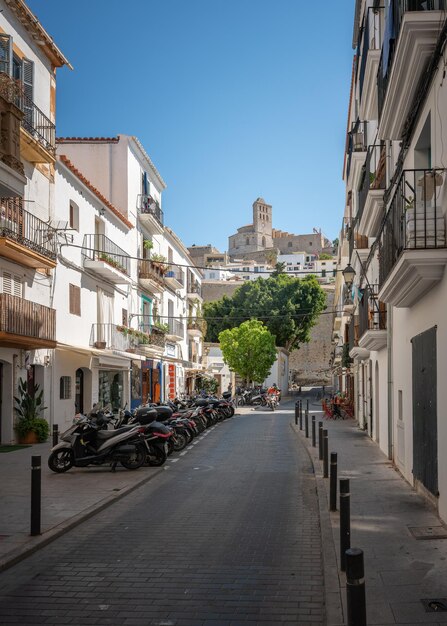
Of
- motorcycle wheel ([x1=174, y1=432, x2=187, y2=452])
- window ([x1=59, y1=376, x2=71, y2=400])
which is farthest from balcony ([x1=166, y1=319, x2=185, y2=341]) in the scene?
motorcycle wheel ([x1=174, y1=432, x2=187, y2=452])

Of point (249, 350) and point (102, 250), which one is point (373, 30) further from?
point (249, 350)

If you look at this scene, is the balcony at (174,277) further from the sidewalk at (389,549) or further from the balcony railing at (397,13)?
the balcony railing at (397,13)

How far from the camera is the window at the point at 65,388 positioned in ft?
74.5

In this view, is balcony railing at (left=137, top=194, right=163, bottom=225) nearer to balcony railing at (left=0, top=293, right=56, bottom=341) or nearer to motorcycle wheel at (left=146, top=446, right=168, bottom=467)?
balcony railing at (left=0, top=293, right=56, bottom=341)

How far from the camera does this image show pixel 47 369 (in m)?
21.3

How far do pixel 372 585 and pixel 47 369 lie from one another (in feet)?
55.4

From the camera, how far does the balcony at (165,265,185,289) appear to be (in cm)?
4050

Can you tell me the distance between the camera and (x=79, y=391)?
25281 millimetres

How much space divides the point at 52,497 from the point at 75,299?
14222mm

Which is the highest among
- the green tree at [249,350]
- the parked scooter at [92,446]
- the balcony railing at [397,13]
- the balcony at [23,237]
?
the balcony railing at [397,13]

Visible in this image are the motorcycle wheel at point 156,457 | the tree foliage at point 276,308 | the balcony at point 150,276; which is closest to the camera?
the motorcycle wheel at point 156,457

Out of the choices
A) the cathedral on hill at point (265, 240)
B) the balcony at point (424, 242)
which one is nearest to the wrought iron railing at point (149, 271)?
the balcony at point (424, 242)

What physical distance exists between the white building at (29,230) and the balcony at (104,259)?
3.39m

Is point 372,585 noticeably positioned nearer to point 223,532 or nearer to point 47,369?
point 223,532
